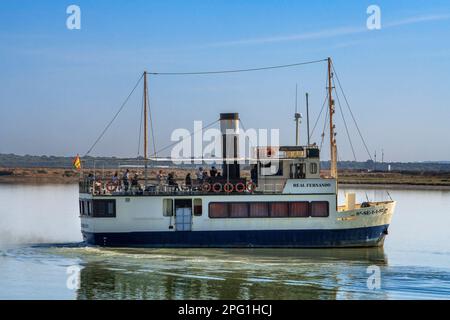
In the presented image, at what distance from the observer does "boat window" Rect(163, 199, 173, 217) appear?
46.1 metres

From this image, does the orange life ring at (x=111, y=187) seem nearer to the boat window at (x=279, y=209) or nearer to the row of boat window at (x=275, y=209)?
the row of boat window at (x=275, y=209)

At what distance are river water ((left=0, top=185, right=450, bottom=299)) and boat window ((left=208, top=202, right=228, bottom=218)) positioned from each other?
2043 mm

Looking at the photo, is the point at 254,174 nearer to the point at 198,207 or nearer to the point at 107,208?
the point at 198,207

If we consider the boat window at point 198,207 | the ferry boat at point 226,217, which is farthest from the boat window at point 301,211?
the boat window at point 198,207

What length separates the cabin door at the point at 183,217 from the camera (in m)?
46.0

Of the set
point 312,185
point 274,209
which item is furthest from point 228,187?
point 312,185

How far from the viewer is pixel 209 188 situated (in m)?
46.7

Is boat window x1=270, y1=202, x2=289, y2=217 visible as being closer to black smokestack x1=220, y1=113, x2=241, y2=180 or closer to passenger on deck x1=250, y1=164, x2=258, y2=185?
passenger on deck x1=250, y1=164, x2=258, y2=185

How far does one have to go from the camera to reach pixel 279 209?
150 feet

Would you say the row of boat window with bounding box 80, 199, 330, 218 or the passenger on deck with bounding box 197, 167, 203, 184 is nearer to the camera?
the row of boat window with bounding box 80, 199, 330, 218

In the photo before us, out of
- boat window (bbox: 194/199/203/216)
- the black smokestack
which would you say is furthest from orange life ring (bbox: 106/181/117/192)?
the black smokestack
